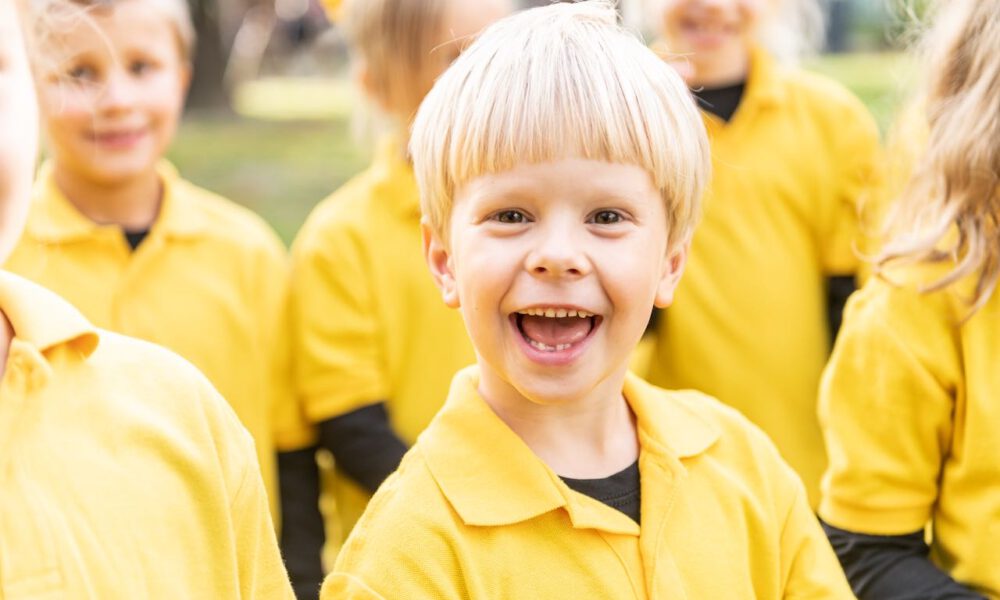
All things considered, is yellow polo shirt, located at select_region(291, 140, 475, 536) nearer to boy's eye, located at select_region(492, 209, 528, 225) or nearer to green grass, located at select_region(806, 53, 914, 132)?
boy's eye, located at select_region(492, 209, 528, 225)

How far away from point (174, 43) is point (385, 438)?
1.10 metres

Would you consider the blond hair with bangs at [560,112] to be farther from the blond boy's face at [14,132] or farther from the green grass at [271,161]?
the green grass at [271,161]

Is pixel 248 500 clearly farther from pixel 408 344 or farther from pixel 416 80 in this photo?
pixel 416 80

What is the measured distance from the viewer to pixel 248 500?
167 cm

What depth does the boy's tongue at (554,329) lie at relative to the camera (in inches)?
70.5

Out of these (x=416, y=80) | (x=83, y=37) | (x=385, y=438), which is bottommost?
(x=385, y=438)

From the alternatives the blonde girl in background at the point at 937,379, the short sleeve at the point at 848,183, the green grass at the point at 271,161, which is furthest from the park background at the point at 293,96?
the blonde girl in background at the point at 937,379

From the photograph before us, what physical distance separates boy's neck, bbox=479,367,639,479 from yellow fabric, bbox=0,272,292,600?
1.20ft

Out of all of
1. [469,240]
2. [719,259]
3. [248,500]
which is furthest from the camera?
[719,259]

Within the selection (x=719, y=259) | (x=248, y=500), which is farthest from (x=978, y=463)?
(x=719, y=259)

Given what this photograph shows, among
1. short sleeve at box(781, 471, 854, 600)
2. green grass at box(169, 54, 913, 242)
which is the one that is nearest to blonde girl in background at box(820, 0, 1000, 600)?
short sleeve at box(781, 471, 854, 600)

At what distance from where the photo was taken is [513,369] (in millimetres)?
1795

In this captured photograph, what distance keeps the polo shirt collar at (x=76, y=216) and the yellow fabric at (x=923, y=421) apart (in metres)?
1.61

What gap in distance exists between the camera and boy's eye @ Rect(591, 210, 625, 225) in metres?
1.77
